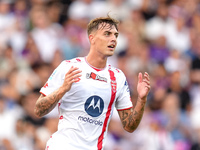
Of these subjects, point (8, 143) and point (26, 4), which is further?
point (26, 4)

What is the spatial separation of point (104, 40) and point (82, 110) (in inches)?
38.4

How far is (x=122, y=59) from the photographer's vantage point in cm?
1277

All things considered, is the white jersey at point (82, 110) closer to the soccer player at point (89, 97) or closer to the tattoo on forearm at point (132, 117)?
the soccer player at point (89, 97)

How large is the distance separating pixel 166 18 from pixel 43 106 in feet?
28.8

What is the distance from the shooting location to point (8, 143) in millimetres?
11078

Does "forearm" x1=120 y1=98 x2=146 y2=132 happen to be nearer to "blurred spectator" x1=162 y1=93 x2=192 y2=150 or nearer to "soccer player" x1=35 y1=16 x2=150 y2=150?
"soccer player" x1=35 y1=16 x2=150 y2=150

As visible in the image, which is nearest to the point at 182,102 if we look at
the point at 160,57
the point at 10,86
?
the point at 160,57

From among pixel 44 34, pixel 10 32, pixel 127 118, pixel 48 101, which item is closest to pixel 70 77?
pixel 48 101

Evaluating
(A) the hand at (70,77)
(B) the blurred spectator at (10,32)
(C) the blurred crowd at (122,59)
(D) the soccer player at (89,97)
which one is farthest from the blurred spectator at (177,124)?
(A) the hand at (70,77)

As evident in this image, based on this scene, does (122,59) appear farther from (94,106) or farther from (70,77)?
(70,77)

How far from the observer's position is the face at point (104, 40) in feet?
21.6

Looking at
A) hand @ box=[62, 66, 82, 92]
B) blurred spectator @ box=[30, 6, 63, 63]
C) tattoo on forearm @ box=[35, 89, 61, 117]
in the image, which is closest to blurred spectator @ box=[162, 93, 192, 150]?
blurred spectator @ box=[30, 6, 63, 63]

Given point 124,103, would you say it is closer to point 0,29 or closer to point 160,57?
point 160,57

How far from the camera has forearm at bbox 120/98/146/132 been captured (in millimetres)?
6594
